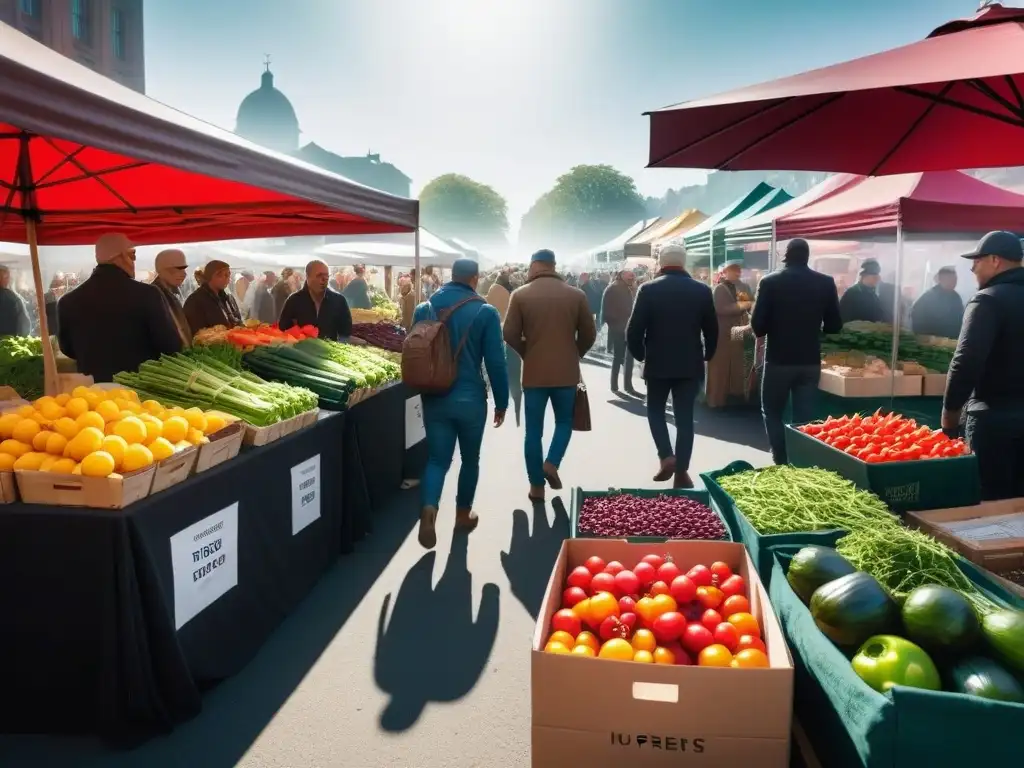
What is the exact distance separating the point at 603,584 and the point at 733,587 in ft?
1.61

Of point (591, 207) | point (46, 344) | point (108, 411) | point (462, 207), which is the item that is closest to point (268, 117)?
point (462, 207)

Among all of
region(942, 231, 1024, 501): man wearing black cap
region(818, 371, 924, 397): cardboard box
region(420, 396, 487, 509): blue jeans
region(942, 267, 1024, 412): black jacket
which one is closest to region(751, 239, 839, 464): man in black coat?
region(818, 371, 924, 397): cardboard box

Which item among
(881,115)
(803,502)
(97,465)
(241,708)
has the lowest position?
(241,708)

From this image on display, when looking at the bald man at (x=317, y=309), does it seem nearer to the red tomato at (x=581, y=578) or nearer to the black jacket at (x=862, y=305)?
the red tomato at (x=581, y=578)

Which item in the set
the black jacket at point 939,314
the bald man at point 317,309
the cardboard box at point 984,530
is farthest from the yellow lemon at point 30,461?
the black jacket at point 939,314

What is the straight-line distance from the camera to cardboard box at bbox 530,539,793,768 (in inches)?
81.7

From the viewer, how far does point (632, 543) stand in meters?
3.21

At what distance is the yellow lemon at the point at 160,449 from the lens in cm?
303

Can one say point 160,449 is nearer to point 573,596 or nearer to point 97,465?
point 97,465

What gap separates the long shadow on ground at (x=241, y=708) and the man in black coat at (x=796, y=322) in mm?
3649

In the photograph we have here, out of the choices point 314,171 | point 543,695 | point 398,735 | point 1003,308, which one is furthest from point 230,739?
point 1003,308

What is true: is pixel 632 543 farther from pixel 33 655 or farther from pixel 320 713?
pixel 33 655

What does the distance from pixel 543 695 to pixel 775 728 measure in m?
0.64

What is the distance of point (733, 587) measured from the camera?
2.86m
